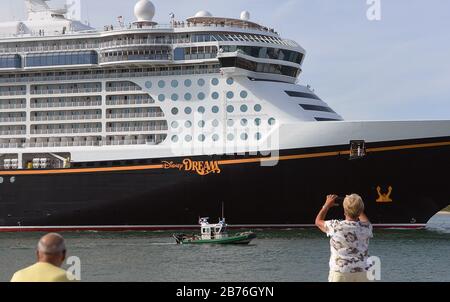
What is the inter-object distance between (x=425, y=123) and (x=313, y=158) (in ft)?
16.9

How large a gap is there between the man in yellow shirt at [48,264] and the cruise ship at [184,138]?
2678cm

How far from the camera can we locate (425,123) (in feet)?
104

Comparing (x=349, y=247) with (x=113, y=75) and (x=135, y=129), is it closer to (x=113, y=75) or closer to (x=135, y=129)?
(x=135, y=129)

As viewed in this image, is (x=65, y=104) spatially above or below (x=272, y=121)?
above

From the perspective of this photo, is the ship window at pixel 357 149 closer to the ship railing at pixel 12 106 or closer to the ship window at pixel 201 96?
the ship window at pixel 201 96

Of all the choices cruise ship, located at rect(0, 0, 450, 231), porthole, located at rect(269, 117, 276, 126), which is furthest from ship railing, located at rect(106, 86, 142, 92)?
porthole, located at rect(269, 117, 276, 126)

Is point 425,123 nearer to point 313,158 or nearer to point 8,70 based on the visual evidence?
point 313,158

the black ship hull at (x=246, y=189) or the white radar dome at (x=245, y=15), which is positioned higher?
the white radar dome at (x=245, y=15)

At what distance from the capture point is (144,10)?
1478 inches

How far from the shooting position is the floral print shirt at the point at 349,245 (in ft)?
24.6

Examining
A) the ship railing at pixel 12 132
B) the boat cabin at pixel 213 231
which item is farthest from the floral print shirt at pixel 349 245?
the ship railing at pixel 12 132

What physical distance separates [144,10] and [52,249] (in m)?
33.1

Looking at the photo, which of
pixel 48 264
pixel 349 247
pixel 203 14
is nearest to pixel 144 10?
pixel 203 14
